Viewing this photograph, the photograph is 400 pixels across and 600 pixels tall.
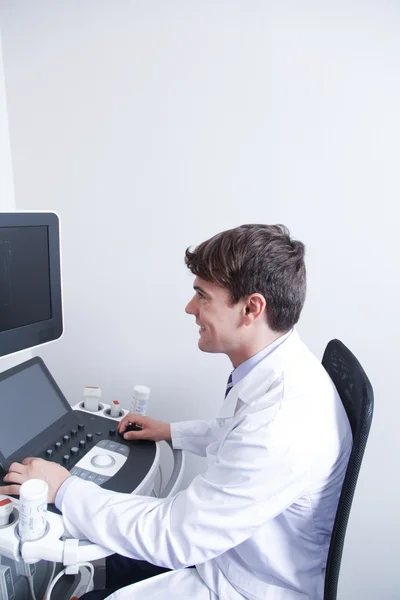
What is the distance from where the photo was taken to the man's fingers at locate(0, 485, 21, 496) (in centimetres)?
86

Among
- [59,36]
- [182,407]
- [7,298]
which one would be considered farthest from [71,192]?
[182,407]

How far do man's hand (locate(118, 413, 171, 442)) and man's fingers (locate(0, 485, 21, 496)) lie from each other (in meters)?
0.34

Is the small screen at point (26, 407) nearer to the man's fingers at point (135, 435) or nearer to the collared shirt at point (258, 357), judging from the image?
the man's fingers at point (135, 435)

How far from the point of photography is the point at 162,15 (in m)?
1.31

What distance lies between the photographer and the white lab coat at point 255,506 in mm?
759

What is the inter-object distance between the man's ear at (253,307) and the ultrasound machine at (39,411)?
49cm

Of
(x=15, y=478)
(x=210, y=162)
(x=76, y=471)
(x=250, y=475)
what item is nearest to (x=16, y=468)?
(x=15, y=478)

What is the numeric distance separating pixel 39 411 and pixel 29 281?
0.35 m

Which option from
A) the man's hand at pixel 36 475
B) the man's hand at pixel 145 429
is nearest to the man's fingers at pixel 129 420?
the man's hand at pixel 145 429

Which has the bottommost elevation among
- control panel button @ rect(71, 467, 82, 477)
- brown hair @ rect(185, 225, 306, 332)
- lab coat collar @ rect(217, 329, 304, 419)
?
control panel button @ rect(71, 467, 82, 477)

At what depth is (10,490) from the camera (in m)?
0.87

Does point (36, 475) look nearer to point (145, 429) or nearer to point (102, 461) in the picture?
point (102, 461)

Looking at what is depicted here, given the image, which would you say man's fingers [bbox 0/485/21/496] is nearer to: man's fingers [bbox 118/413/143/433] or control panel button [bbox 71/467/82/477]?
control panel button [bbox 71/467/82/477]

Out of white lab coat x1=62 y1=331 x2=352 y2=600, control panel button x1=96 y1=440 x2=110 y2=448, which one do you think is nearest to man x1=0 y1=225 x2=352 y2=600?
white lab coat x1=62 y1=331 x2=352 y2=600
